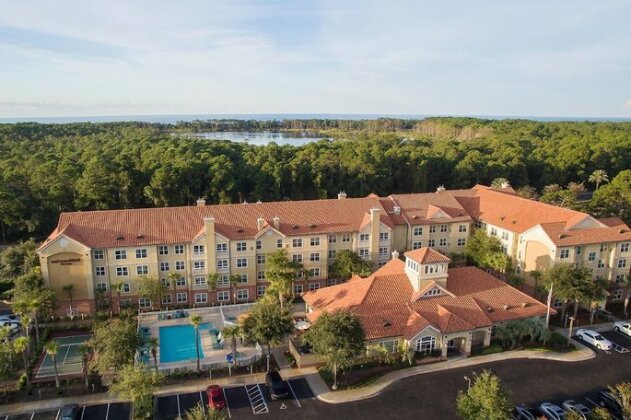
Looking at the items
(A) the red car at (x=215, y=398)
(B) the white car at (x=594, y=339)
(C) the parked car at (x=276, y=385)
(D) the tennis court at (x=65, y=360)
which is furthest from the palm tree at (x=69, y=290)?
(B) the white car at (x=594, y=339)

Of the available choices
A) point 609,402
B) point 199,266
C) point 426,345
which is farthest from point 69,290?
point 609,402

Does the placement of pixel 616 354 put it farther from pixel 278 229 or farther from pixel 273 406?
pixel 278 229

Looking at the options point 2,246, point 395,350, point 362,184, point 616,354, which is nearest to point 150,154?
point 2,246

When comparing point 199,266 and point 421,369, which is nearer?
point 421,369

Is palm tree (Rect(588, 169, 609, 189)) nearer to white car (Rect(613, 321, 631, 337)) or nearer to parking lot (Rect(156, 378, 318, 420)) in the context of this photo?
white car (Rect(613, 321, 631, 337))

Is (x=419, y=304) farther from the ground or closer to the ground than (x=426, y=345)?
farther from the ground

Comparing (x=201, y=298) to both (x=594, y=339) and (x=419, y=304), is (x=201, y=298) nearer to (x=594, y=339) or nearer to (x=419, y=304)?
(x=419, y=304)
